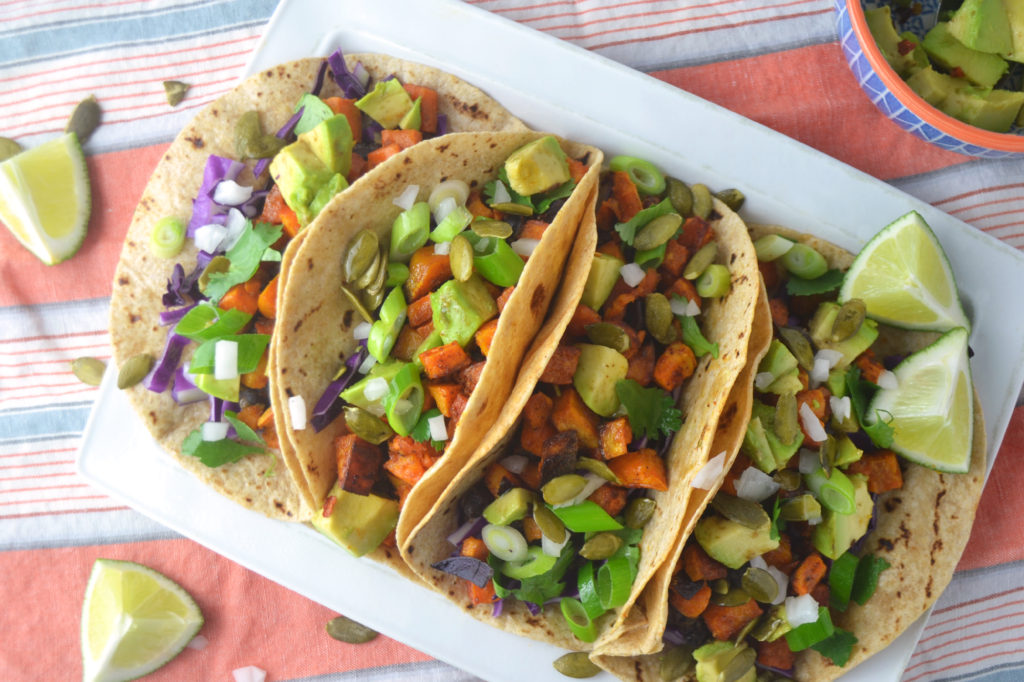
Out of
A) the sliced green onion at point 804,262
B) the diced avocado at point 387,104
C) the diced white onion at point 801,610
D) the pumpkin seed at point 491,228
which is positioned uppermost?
the diced avocado at point 387,104

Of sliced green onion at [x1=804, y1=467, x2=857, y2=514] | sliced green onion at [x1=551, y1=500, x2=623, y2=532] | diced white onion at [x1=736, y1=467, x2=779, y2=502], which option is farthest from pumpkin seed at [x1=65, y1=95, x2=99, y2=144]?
sliced green onion at [x1=804, y1=467, x2=857, y2=514]

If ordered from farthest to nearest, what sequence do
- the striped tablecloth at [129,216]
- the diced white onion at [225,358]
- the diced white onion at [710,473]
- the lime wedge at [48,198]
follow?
the lime wedge at [48,198] < the striped tablecloth at [129,216] < the diced white onion at [225,358] < the diced white onion at [710,473]

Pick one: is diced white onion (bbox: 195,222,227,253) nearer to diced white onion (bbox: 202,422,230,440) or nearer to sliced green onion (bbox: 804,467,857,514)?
diced white onion (bbox: 202,422,230,440)

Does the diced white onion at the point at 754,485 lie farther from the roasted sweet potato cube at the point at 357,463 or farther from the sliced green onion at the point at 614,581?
the roasted sweet potato cube at the point at 357,463

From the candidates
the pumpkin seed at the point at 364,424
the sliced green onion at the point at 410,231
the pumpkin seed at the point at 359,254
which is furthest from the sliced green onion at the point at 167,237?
the pumpkin seed at the point at 364,424

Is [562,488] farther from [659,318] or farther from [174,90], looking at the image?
[174,90]

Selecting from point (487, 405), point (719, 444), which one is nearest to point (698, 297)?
point (719, 444)
